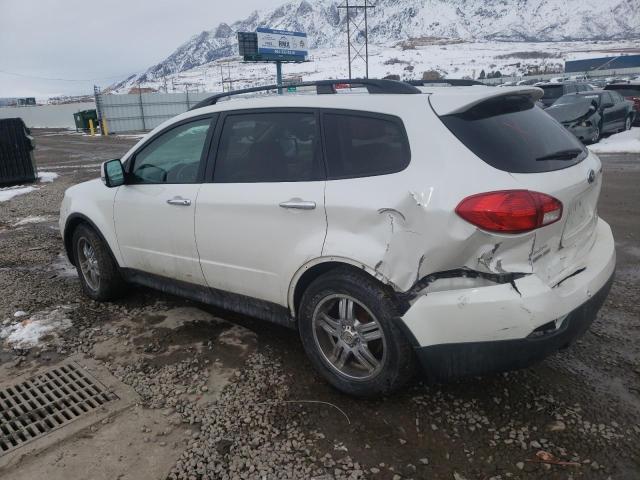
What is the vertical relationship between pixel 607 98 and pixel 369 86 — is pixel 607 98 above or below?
below

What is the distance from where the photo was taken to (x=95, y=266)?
4.55 meters

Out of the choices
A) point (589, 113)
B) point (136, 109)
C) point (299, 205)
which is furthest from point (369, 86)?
point (136, 109)

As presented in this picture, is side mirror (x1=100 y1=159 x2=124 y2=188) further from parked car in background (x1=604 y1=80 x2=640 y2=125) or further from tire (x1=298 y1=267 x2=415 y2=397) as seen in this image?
parked car in background (x1=604 y1=80 x2=640 y2=125)

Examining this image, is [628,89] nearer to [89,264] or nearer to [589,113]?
[589,113]

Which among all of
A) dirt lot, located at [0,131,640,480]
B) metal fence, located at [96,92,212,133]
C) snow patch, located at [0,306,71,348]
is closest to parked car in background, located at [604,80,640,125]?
dirt lot, located at [0,131,640,480]

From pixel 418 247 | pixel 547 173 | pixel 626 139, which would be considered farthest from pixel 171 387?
pixel 626 139

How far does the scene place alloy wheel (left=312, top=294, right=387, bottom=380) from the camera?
281cm

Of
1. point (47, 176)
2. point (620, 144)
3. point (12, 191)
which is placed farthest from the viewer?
point (620, 144)

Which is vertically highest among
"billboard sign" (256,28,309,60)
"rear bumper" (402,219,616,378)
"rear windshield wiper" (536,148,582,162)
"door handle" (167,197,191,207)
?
"billboard sign" (256,28,309,60)

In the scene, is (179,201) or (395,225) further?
(179,201)

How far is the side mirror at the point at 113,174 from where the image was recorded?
3.98 metres

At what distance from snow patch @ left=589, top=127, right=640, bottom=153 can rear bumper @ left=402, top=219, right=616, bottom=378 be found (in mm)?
13370

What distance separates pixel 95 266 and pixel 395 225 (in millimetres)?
3061

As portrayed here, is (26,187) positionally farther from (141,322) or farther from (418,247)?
(418,247)
